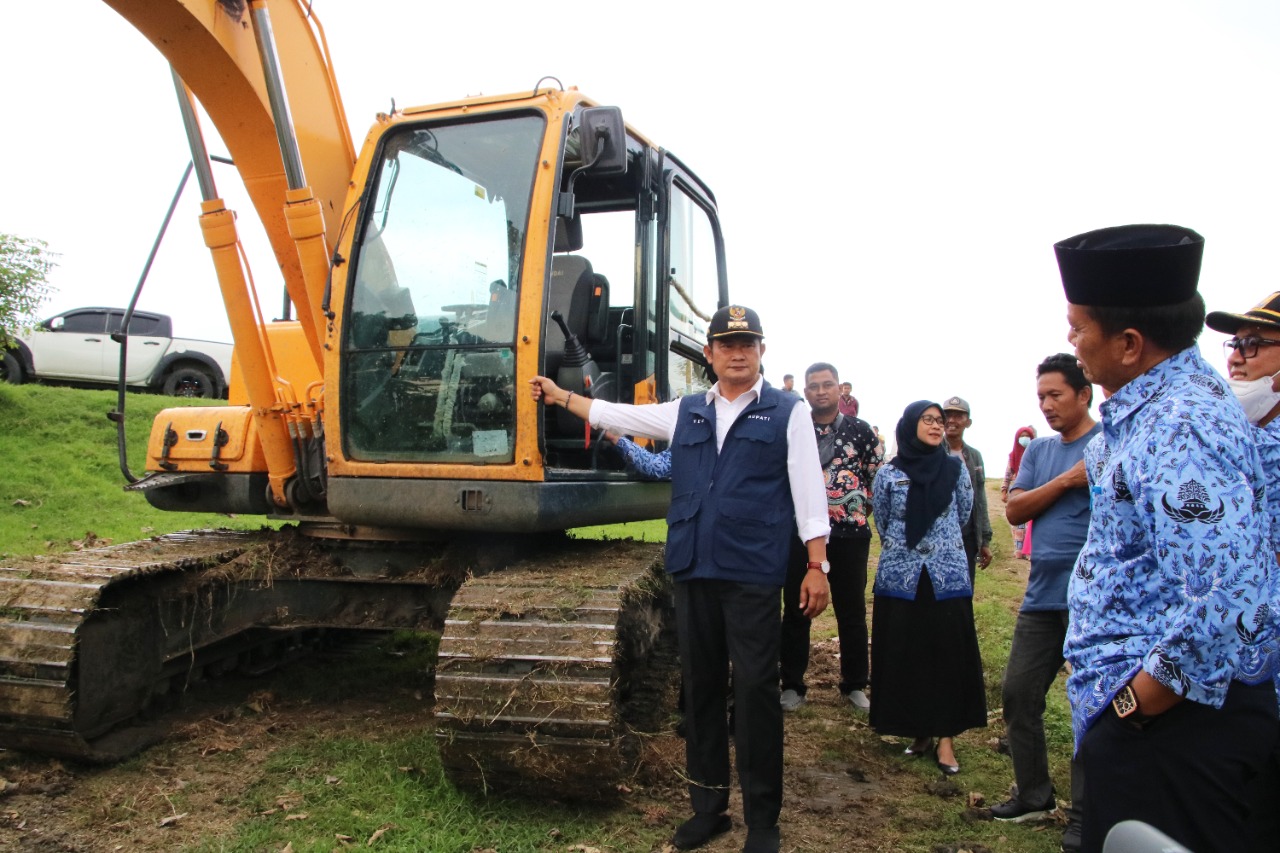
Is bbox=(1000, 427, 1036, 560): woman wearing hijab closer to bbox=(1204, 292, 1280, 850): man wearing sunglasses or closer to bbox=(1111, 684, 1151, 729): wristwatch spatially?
bbox=(1204, 292, 1280, 850): man wearing sunglasses

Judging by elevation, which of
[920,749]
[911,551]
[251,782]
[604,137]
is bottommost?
[920,749]

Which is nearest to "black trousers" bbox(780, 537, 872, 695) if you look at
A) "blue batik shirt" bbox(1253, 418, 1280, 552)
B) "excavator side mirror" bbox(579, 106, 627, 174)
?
"excavator side mirror" bbox(579, 106, 627, 174)

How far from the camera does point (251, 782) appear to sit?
420 centimetres

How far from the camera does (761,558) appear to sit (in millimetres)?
3711

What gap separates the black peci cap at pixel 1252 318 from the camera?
285 cm

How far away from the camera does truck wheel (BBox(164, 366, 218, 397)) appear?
15828 millimetres

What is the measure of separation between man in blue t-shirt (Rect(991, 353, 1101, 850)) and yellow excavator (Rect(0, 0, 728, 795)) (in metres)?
1.55

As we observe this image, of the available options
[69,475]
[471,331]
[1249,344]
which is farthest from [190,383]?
[1249,344]

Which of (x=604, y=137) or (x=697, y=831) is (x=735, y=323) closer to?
(x=604, y=137)

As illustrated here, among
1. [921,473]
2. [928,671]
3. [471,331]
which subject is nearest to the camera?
[471,331]

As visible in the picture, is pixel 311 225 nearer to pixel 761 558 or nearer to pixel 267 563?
pixel 267 563

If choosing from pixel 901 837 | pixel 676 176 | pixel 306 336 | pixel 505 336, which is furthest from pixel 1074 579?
pixel 306 336

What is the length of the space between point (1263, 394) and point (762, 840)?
7.19 feet

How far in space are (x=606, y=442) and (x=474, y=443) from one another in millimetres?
754
